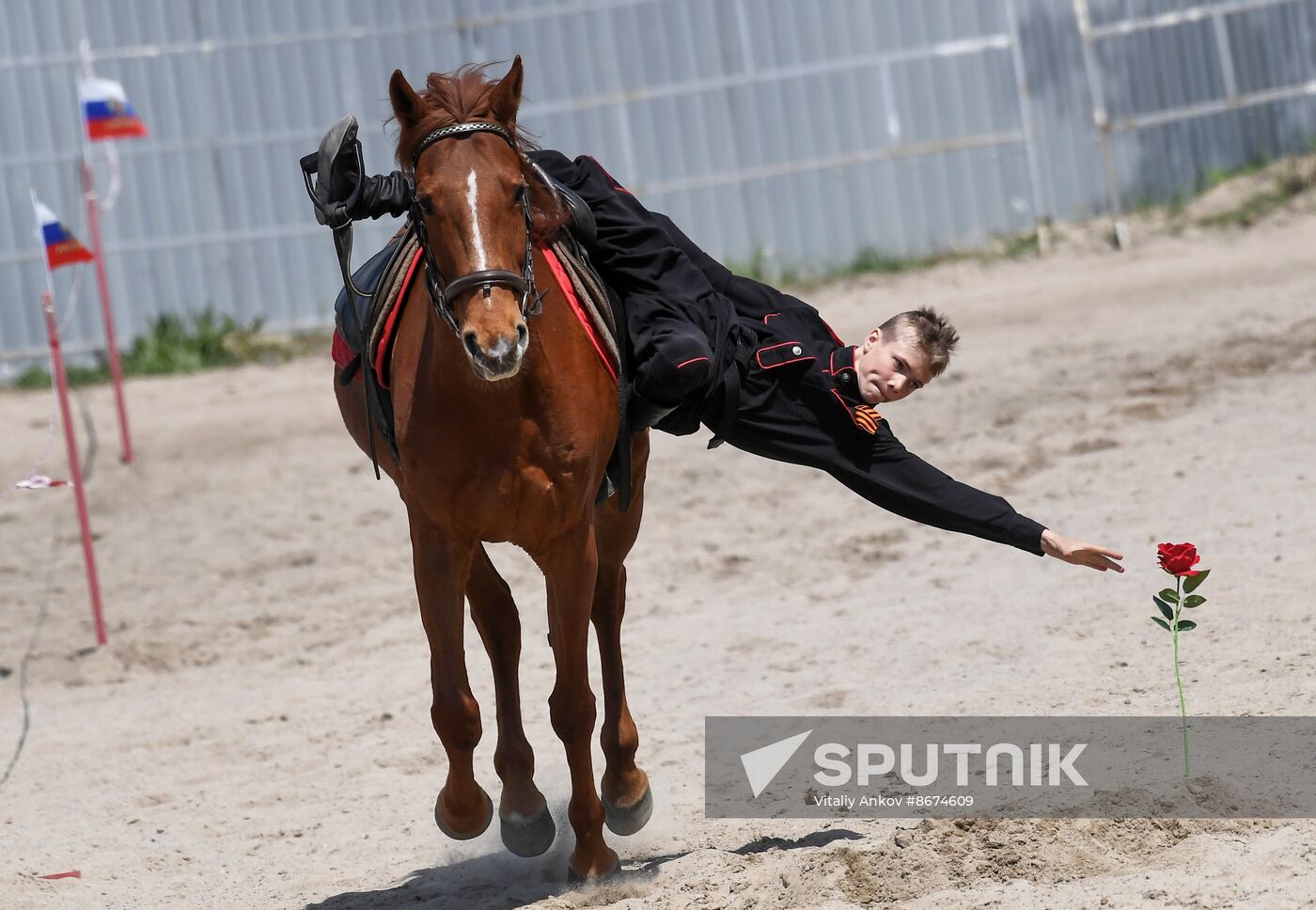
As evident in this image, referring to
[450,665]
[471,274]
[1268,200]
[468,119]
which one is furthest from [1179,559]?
[1268,200]

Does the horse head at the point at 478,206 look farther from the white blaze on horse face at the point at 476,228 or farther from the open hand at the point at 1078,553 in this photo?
the open hand at the point at 1078,553

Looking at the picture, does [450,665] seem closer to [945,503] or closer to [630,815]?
[630,815]

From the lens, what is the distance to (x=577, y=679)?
4.46 meters

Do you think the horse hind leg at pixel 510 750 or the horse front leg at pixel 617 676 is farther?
→ the horse front leg at pixel 617 676

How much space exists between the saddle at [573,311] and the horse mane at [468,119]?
0.17 metres

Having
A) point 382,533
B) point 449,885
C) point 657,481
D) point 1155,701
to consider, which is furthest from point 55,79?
point 1155,701

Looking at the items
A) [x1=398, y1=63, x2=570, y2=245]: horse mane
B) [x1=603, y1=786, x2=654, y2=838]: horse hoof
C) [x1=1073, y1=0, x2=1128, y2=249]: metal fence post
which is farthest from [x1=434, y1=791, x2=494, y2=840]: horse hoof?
[x1=1073, y1=0, x2=1128, y2=249]: metal fence post

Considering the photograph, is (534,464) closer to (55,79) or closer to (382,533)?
(382,533)

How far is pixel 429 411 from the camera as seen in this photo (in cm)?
400

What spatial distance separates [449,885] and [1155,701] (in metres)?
2.46

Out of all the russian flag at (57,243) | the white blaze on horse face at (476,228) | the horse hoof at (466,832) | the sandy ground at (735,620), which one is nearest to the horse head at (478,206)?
the white blaze on horse face at (476,228)

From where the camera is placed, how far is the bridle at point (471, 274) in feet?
11.5

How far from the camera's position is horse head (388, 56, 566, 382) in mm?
3457

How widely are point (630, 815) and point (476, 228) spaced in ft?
7.21
